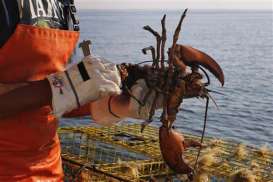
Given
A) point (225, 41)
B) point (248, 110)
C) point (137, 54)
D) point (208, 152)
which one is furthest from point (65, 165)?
point (225, 41)

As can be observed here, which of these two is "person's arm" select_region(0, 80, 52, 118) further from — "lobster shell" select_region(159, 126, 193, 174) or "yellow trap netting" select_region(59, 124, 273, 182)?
"yellow trap netting" select_region(59, 124, 273, 182)

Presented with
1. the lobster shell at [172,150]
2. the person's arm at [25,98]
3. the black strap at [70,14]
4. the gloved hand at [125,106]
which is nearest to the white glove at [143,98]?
the gloved hand at [125,106]

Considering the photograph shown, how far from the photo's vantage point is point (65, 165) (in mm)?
8602

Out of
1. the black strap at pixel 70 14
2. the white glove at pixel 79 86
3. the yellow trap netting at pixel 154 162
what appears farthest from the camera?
the yellow trap netting at pixel 154 162

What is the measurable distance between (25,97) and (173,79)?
845mm

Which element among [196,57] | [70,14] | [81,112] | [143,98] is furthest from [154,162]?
[196,57]

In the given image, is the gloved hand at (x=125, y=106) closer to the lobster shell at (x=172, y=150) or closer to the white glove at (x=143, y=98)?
the white glove at (x=143, y=98)

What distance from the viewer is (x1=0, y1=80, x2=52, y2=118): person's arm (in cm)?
251

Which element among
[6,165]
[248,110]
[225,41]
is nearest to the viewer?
[6,165]

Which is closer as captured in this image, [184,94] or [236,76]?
[184,94]

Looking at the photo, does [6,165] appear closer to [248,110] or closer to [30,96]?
[30,96]

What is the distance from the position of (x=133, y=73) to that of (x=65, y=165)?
596 centimetres

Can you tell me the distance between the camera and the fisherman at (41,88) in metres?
2.51

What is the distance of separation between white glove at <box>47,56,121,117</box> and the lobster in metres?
0.29
